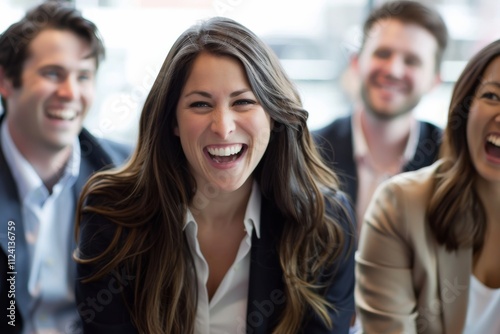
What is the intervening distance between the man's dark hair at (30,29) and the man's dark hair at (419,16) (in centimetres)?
107

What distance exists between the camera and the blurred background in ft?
8.66

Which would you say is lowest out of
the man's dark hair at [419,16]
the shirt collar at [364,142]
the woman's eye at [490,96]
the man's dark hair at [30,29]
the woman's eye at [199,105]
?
the shirt collar at [364,142]

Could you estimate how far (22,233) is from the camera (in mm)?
1840

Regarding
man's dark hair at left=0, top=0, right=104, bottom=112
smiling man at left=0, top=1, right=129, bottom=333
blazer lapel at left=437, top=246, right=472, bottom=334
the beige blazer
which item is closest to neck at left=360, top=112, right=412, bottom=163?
the beige blazer

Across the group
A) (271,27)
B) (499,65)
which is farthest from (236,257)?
(271,27)

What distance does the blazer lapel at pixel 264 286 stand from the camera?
5.04 ft

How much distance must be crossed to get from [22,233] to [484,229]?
4.01ft

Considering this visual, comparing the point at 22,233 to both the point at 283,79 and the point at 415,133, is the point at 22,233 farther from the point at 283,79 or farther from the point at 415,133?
the point at 415,133

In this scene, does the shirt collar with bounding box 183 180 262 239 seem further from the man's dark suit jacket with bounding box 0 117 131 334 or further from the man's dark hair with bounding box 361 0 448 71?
the man's dark hair with bounding box 361 0 448 71

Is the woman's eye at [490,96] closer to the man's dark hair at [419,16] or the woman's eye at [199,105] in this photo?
the woman's eye at [199,105]

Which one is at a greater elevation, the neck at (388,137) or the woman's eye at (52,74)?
the woman's eye at (52,74)

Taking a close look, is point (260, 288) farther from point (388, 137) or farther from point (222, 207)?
point (388, 137)

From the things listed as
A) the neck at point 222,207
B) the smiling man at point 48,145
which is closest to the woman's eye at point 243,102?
the neck at point 222,207

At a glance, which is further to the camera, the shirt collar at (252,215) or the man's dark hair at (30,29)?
the man's dark hair at (30,29)
